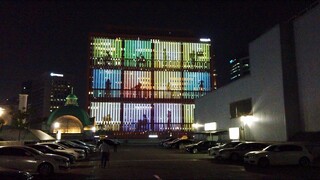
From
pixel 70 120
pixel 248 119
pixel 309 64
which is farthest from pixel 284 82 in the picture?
pixel 70 120

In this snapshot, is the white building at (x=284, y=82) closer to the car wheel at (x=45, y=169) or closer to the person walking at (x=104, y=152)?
the person walking at (x=104, y=152)

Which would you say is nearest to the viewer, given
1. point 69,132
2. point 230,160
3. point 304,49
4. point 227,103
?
point 230,160

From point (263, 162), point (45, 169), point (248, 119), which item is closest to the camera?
point (45, 169)

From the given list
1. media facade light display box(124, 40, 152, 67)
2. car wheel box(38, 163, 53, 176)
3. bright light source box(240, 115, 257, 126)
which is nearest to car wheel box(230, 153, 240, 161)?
car wheel box(38, 163, 53, 176)

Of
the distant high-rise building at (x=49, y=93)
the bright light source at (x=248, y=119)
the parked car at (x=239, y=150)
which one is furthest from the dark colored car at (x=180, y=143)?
the distant high-rise building at (x=49, y=93)

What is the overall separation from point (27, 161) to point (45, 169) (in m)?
0.97

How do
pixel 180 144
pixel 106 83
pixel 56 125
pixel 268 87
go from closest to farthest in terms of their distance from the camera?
pixel 268 87
pixel 180 144
pixel 56 125
pixel 106 83

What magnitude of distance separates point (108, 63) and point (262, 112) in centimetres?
8476

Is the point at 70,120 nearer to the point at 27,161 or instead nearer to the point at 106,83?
the point at 106,83

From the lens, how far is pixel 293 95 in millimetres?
36281

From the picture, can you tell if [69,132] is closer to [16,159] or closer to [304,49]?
[304,49]

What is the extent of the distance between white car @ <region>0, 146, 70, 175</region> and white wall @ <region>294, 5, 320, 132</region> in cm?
2493

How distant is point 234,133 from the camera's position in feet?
164

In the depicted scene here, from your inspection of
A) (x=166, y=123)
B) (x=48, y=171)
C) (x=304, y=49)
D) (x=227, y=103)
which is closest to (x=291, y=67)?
(x=304, y=49)
